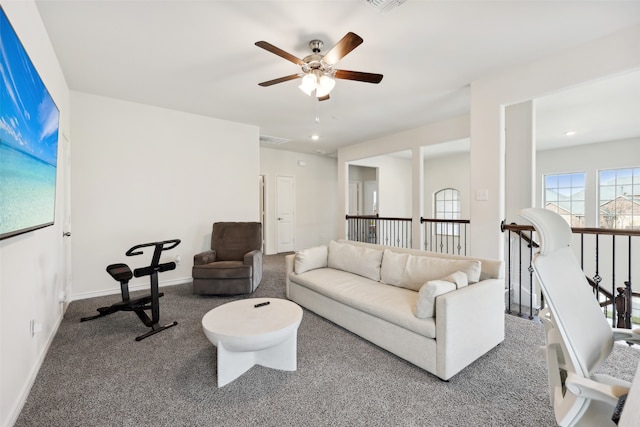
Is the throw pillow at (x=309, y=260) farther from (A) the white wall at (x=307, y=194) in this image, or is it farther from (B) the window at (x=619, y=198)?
(B) the window at (x=619, y=198)

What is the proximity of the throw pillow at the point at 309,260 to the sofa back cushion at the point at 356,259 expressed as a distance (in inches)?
3.6

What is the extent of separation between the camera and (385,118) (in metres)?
4.55

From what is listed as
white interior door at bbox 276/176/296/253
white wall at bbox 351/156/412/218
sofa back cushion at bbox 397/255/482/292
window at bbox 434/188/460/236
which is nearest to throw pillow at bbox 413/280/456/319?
sofa back cushion at bbox 397/255/482/292

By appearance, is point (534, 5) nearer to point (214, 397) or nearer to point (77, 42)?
point (214, 397)

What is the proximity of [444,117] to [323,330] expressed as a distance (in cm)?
384

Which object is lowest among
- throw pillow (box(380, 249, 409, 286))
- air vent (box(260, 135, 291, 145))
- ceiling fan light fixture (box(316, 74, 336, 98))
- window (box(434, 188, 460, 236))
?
throw pillow (box(380, 249, 409, 286))

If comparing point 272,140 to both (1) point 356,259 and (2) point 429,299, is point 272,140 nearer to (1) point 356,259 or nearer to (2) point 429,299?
(1) point 356,259

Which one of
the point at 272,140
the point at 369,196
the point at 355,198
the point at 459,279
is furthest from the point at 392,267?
the point at 369,196

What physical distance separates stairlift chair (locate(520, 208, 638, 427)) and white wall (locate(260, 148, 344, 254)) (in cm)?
537

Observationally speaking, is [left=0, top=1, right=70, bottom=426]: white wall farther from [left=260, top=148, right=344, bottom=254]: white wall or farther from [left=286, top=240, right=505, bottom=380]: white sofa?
[left=260, top=148, right=344, bottom=254]: white wall

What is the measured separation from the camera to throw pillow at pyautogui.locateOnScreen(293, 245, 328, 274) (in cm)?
332

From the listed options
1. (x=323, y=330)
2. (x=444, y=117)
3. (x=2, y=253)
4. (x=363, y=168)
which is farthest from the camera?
(x=363, y=168)

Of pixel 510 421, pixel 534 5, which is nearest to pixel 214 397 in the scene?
pixel 510 421

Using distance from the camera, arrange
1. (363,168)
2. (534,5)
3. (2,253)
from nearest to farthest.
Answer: (2,253) < (534,5) < (363,168)
